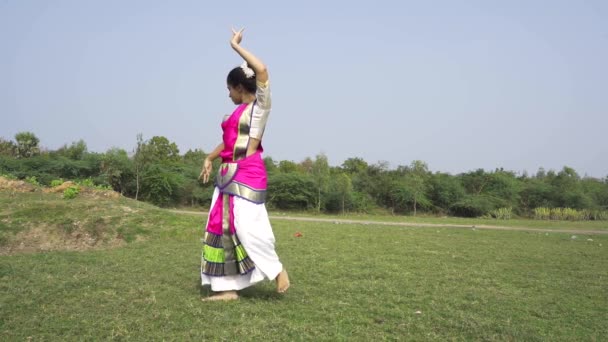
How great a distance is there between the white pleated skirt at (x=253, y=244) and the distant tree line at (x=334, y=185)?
2508 centimetres

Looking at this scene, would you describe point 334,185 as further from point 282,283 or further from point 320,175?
point 282,283

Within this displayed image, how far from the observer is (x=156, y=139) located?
4200cm

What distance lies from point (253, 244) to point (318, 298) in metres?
0.91

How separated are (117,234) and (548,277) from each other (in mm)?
8079

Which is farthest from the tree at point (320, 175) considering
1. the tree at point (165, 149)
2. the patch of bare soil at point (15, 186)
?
the patch of bare soil at point (15, 186)

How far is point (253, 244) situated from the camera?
445cm

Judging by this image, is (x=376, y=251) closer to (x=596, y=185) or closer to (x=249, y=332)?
(x=249, y=332)

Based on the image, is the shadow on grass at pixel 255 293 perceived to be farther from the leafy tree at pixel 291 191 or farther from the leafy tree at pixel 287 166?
the leafy tree at pixel 287 166

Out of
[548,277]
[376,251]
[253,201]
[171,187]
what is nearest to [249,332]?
[253,201]

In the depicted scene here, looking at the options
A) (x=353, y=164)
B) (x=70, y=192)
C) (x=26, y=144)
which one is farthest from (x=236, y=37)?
(x=353, y=164)

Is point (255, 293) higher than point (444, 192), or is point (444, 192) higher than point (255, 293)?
point (444, 192)

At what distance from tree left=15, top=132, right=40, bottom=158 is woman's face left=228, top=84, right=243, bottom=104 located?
1320 inches

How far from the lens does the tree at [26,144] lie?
32188 mm

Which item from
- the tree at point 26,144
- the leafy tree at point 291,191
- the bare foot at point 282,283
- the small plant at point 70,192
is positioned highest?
the tree at point 26,144
